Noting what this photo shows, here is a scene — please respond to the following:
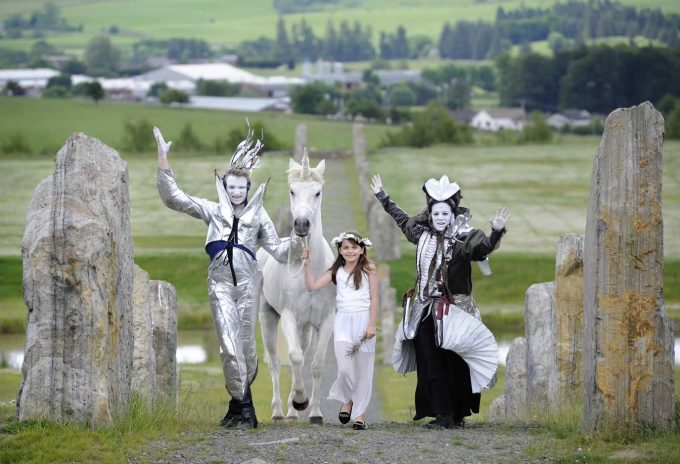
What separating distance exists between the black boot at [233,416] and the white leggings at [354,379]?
3.12 feet

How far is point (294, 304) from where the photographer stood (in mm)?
14023

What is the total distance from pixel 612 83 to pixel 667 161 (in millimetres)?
48324

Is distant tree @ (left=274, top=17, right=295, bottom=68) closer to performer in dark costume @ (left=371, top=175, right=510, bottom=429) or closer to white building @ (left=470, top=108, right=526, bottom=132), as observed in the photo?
white building @ (left=470, top=108, right=526, bottom=132)

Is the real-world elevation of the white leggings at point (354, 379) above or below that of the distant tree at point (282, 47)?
below

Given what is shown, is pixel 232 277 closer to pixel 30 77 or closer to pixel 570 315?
pixel 570 315

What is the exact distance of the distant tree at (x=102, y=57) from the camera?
150625 millimetres

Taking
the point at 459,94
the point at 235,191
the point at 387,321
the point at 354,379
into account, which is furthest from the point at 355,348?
the point at 459,94

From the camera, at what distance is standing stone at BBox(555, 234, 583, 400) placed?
14.4 m

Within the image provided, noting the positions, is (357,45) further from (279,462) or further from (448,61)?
(279,462)

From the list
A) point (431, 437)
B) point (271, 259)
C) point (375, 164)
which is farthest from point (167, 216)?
point (431, 437)

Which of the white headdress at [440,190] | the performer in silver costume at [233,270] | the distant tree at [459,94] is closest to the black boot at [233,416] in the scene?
the performer in silver costume at [233,270]

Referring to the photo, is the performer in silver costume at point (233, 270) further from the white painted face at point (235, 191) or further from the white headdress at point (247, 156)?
the white headdress at point (247, 156)

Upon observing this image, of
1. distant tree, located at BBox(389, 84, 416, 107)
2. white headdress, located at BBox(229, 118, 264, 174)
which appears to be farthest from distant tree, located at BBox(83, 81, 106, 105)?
white headdress, located at BBox(229, 118, 264, 174)

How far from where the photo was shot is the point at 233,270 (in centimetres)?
1262
